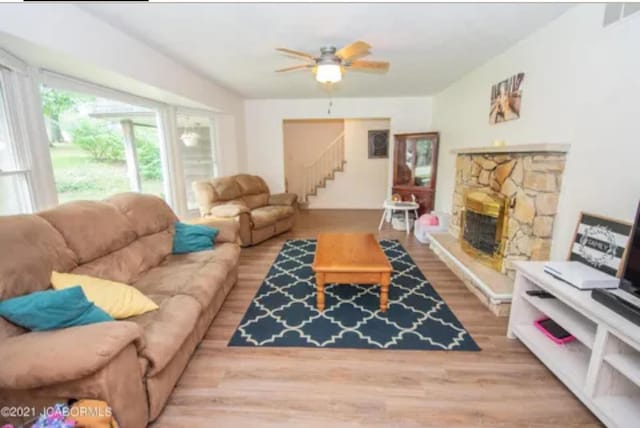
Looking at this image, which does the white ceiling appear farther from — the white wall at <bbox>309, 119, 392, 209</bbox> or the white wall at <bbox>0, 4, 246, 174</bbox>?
the white wall at <bbox>309, 119, 392, 209</bbox>

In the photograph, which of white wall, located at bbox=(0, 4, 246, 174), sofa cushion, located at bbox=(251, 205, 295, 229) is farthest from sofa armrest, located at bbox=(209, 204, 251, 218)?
white wall, located at bbox=(0, 4, 246, 174)

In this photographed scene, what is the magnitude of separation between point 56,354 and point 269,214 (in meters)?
3.49

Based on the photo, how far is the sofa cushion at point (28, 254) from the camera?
1.48m

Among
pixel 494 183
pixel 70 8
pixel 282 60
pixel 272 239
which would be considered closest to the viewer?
pixel 70 8

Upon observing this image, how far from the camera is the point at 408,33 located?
2609mm

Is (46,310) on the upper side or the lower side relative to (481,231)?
upper

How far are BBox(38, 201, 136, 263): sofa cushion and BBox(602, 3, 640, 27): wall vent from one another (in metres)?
3.73

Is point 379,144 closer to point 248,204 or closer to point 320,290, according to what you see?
point 248,204

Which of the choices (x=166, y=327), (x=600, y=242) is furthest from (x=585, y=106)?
(x=166, y=327)

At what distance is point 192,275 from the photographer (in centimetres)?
233

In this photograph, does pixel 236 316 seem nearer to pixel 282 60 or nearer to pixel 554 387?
pixel 554 387

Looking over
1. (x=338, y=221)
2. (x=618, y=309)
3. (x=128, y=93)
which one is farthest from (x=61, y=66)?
(x=338, y=221)

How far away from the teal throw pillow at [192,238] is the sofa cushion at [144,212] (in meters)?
0.15

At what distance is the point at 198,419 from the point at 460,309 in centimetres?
220
